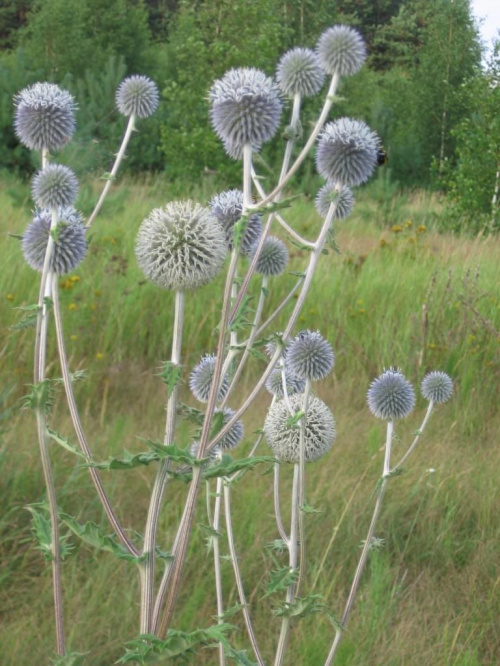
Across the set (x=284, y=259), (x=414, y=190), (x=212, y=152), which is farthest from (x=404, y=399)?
(x=414, y=190)

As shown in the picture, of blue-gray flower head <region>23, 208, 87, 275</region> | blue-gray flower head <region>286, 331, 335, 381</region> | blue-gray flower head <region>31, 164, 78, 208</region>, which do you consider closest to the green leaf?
blue-gray flower head <region>23, 208, 87, 275</region>

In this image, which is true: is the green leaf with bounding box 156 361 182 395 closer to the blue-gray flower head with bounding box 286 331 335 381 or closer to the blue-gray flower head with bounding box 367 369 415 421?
the blue-gray flower head with bounding box 286 331 335 381

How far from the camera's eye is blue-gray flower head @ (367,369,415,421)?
219cm

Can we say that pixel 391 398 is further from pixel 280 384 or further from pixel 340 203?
pixel 340 203

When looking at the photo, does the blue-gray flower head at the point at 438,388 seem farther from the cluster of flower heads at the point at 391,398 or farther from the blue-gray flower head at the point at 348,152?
the blue-gray flower head at the point at 348,152

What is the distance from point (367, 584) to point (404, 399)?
2.72 ft

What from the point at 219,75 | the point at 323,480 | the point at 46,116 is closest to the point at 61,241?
the point at 46,116

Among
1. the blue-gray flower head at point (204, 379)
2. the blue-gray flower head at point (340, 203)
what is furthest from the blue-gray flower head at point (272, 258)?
the blue-gray flower head at point (204, 379)

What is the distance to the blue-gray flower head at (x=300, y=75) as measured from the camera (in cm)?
175

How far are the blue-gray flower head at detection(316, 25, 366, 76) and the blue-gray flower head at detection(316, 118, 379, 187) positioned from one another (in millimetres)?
101

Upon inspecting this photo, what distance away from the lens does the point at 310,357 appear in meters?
1.99

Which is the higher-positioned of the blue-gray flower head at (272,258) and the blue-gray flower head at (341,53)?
the blue-gray flower head at (341,53)

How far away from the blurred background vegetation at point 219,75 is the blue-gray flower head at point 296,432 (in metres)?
5.22

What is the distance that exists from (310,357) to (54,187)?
739 millimetres
